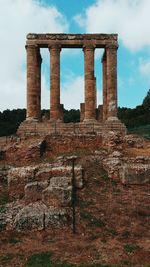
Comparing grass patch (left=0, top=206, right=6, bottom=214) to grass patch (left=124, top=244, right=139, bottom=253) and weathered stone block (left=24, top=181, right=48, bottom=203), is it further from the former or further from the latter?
grass patch (left=124, top=244, right=139, bottom=253)

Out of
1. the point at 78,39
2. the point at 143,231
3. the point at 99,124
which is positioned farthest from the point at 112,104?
the point at 143,231

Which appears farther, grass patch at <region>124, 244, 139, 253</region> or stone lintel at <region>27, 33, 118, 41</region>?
stone lintel at <region>27, 33, 118, 41</region>

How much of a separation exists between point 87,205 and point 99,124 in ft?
54.9

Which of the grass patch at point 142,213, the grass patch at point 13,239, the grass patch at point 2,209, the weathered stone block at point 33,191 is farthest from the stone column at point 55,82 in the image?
the grass patch at point 13,239

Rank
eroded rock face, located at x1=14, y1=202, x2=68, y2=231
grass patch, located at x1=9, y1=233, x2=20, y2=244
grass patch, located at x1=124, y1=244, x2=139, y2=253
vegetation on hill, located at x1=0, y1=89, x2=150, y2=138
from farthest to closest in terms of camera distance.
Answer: vegetation on hill, located at x1=0, y1=89, x2=150, y2=138, eroded rock face, located at x1=14, y1=202, x2=68, y2=231, grass patch, located at x1=9, y1=233, x2=20, y2=244, grass patch, located at x1=124, y1=244, x2=139, y2=253

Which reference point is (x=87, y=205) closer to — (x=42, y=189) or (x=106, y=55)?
(x=42, y=189)

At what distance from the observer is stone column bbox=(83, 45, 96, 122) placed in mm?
43438

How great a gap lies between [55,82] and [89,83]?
126 inches

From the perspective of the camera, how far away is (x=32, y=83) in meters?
43.4

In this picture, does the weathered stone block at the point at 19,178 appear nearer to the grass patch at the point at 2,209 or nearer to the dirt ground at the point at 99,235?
the dirt ground at the point at 99,235

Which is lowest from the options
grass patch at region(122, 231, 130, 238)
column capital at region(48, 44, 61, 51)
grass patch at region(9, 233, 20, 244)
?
grass patch at region(9, 233, 20, 244)

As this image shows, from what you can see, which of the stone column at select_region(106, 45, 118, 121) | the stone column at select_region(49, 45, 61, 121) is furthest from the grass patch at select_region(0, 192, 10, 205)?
the stone column at select_region(106, 45, 118, 121)

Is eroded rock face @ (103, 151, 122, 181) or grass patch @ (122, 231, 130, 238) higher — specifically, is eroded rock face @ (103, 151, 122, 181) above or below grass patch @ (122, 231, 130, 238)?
above

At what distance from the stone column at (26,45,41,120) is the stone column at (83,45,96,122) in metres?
4.59
